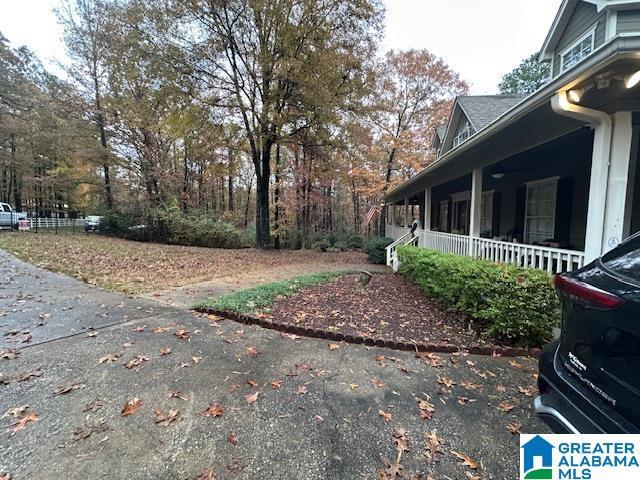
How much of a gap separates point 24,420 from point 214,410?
1.31 m

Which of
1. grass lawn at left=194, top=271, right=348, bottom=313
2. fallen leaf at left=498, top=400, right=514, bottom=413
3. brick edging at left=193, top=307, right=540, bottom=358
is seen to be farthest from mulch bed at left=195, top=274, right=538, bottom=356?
fallen leaf at left=498, top=400, right=514, bottom=413

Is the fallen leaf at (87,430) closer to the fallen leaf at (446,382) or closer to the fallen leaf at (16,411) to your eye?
the fallen leaf at (16,411)

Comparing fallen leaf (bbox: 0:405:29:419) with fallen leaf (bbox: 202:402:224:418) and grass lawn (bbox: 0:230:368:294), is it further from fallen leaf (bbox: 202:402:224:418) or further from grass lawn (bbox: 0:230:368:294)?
grass lawn (bbox: 0:230:368:294)

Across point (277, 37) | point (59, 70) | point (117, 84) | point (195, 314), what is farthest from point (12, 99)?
point (195, 314)

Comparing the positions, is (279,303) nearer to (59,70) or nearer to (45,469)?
(45,469)

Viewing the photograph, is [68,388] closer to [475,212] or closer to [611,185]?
[611,185]

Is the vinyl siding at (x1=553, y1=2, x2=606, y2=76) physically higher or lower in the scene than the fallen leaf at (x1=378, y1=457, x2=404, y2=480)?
higher

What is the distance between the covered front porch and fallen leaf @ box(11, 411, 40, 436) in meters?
5.35

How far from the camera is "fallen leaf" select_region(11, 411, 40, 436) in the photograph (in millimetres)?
2070

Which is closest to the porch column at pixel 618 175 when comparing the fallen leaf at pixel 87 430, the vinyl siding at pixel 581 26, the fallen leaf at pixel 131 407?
the fallen leaf at pixel 131 407

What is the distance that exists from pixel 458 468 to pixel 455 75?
20.9 meters

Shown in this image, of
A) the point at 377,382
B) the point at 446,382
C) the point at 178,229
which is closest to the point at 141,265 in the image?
the point at 178,229

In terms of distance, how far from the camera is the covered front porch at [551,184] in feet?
10.5

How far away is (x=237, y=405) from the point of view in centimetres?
241
